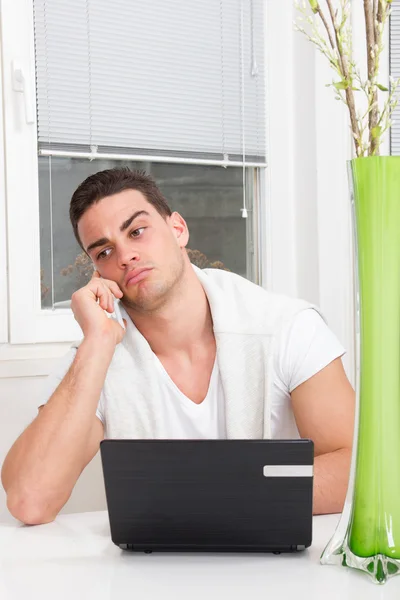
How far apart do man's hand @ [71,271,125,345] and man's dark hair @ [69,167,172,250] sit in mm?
221

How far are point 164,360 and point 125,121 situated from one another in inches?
36.5

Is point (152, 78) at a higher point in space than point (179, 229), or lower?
higher

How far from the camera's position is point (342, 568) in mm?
908

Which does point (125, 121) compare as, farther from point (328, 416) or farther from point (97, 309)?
point (328, 416)

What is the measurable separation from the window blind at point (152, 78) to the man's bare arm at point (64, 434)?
922mm

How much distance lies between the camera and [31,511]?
4.17ft

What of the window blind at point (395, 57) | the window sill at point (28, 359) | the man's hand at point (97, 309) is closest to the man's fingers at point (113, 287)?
the man's hand at point (97, 309)

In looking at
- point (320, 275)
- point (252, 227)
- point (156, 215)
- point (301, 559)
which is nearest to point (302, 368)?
point (156, 215)

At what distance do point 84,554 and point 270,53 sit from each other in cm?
203

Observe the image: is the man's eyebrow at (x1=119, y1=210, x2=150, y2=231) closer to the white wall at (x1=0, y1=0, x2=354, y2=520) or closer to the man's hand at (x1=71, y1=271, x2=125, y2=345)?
the man's hand at (x1=71, y1=271, x2=125, y2=345)

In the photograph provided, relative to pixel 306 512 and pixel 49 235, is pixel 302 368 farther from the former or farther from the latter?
pixel 49 235

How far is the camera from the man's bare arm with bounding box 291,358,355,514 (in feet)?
4.66

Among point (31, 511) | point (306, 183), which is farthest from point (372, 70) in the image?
point (306, 183)

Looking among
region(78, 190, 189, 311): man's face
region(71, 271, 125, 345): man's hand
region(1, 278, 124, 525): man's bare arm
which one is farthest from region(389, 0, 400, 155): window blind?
region(1, 278, 124, 525): man's bare arm
